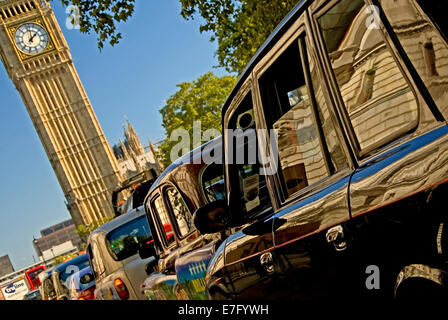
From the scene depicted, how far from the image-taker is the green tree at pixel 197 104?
155 feet

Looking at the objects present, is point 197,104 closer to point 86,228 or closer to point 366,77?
point 366,77

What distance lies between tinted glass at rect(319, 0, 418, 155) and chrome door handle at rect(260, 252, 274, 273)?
0.84m

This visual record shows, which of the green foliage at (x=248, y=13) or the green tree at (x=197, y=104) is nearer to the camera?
the green foliage at (x=248, y=13)

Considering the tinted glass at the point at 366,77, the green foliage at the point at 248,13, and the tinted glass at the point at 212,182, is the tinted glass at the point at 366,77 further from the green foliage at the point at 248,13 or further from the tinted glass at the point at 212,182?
the green foliage at the point at 248,13

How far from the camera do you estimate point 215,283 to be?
3600 millimetres

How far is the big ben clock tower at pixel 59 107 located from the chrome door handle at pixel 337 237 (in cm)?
10382

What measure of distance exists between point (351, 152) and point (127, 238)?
825 cm

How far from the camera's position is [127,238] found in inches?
390

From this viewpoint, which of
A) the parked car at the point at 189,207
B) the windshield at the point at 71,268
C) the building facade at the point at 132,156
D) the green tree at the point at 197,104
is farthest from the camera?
the building facade at the point at 132,156

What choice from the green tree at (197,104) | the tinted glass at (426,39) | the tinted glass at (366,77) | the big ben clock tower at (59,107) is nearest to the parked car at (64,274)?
the tinted glass at (366,77)

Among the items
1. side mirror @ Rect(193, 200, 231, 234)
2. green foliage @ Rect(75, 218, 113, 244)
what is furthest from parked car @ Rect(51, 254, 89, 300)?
green foliage @ Rect(75, 218, 113, 244)

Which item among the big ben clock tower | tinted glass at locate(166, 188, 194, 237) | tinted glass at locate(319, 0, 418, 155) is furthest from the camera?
the big ben clock tower

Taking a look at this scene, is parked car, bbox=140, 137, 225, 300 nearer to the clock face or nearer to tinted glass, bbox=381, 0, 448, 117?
tinted glass, bbox=381, 0, 448, 117

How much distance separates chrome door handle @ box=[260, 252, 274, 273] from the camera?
2600mm
